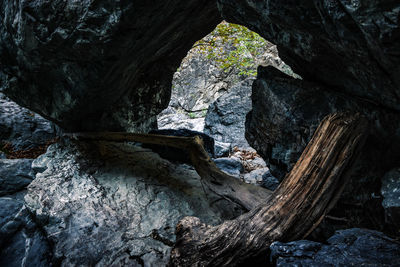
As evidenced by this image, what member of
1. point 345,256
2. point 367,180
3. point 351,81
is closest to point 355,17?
point 351,81

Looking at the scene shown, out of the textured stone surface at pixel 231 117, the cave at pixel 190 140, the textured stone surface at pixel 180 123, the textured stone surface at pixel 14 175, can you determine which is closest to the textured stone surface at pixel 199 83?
the textured stone surface at pixel 180 123

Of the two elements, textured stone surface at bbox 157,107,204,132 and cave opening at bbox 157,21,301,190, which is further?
textured stone surface at bbox 157,107,204,132

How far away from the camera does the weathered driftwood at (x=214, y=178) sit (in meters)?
3.44

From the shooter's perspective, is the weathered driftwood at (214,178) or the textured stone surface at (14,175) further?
the textured stone surface at (14,175)

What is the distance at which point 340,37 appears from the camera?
2002mm

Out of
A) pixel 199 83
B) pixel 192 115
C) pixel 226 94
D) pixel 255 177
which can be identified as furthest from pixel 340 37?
pixel 199 83

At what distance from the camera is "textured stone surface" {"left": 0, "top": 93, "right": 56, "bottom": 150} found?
6770 mm

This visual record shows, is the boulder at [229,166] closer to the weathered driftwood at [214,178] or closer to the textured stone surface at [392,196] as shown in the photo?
the weathered driftwood at [214,178]

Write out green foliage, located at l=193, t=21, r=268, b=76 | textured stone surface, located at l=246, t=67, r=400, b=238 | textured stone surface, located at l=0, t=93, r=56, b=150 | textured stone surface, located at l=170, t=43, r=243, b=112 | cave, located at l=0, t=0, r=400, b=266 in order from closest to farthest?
cave, located at l=0, t=0, r=400, b=266 < textured stone surface, located at l=246, t=67, r=400, b=238 < textured stone surface, located at l=0, t=93, r=56, b=150 < green foliage, located at l=193, t=21, r=268, b=76 < textured stone surface, located at l=170, t=43, r=243, b=112

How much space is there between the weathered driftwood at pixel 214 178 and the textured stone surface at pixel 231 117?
508 cm

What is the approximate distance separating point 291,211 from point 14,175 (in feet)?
16.3

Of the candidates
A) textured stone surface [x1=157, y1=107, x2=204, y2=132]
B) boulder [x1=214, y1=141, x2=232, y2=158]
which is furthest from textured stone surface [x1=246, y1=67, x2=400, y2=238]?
textured stone surface [x1=157, y1=107, x2=204, y2=132]

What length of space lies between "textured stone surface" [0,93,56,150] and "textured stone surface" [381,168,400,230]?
8.20 metres

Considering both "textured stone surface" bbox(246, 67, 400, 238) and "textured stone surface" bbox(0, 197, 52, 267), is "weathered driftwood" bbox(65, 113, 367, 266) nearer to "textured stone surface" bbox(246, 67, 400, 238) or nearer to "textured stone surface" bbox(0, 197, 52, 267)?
"textured stone surface" bbox(246, 67, 400, 238)
